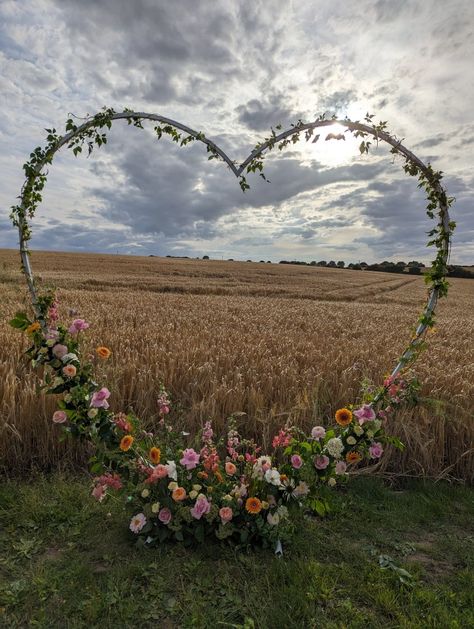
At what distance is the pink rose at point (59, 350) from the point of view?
134 inches

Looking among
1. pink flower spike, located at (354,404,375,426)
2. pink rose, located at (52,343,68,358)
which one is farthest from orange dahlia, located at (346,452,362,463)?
pink rose, located at (52,343,68,358)

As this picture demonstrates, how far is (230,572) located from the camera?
3195mm

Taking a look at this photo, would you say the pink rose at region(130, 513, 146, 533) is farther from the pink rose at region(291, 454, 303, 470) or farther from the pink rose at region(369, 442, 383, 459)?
the pink rose at region(369, 442, 383, 459)

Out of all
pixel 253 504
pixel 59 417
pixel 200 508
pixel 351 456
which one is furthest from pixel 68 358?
pixel 351 456

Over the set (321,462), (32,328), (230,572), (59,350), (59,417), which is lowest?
(230,572)

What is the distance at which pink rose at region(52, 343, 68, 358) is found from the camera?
3.40 metres

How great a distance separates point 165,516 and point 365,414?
178cm

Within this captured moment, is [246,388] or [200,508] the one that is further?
[246,388]

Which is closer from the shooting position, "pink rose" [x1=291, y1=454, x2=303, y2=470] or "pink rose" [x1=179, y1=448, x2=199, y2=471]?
"pink rose" [x1=179, y1=448, x2=199, y2=471]

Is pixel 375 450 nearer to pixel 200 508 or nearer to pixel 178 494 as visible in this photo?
pixel 200 508

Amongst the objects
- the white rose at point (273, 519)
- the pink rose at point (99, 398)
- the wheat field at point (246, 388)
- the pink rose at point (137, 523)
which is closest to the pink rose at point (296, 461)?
the white rose at point (273, 519)

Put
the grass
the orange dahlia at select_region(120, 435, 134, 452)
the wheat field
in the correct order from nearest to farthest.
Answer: the grass, the orange dahlia at select_region(120, 435, 134, 452), the wheat field

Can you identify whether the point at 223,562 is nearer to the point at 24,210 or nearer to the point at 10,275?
the point at 24,210

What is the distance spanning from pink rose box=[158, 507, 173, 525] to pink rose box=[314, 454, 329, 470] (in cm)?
122
